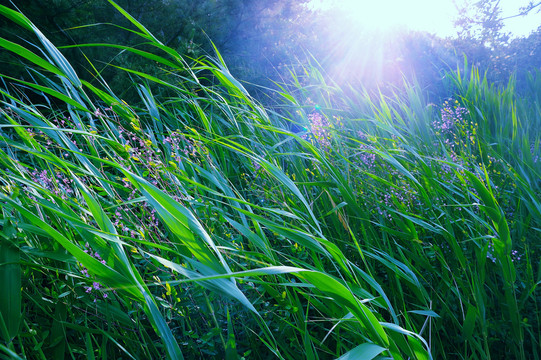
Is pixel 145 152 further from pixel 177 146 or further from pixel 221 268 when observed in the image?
pixel 221 268

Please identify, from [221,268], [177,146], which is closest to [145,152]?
[177,146]

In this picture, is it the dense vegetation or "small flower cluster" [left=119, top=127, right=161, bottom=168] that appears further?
"small flower cluster" [left=119, top=127, right=161, bottom=168]

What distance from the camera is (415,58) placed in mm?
7422

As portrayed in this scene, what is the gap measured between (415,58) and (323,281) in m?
8.00

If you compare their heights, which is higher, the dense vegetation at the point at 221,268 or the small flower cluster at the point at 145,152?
the small flower cluster at the point at 145,152

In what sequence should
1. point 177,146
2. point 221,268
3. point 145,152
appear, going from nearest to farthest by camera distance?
1. point 221,268
2. point 145,152
3. point 177,146

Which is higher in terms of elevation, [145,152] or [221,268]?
[145,152]

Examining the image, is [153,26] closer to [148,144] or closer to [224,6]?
[224,6]

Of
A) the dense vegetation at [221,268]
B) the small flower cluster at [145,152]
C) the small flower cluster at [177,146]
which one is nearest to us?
the dense vegetation at [221,268]

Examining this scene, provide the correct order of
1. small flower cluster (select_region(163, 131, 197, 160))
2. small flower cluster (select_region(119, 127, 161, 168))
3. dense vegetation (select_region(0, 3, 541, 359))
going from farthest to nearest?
small flower cluster (select_region(163, 131, 197, 160)) → small flower cluster (select_region(119, 127, 161, 168)) → dense vegetation (select_region(0, 3, 541, 359))

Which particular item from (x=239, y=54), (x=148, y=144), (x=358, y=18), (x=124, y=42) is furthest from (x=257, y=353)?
(x=358, y=18)

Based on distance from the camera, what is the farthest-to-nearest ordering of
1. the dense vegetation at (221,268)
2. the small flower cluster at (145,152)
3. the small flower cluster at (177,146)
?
the small flower cluster at (177,146) < the small flower cluster at (145,152) < the dense vegetation at (221,268)

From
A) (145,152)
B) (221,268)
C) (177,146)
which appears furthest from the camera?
(177,146)

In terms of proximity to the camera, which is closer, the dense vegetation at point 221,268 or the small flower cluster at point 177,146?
the dense vegetation at point 221,268
